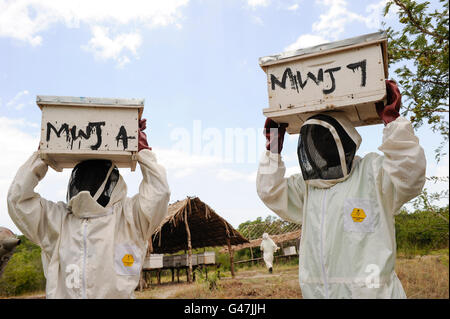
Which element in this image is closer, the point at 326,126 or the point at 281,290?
the point at 326,126

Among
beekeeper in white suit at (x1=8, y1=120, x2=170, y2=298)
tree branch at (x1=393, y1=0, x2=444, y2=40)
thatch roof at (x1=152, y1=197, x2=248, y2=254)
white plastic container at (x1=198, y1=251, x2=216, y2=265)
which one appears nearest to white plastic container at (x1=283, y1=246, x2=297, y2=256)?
thatch roof at (x1=152, y1=197, x2=248, y2=254)

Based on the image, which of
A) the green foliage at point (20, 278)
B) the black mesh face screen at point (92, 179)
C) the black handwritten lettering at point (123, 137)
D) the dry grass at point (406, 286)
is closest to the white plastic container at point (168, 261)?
the dry grass at point (406, 286)

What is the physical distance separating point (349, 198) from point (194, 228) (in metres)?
13.0

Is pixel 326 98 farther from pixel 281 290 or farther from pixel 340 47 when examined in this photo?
pixel 281 290

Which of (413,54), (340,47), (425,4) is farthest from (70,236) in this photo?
(413,54)

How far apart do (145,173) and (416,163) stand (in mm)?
2074

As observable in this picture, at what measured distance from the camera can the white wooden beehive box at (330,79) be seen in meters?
2.76

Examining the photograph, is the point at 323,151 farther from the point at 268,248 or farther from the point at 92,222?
the point at 268,248

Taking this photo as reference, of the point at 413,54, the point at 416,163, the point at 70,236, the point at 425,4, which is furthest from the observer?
the point at 413,54

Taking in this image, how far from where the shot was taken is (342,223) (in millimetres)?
2693

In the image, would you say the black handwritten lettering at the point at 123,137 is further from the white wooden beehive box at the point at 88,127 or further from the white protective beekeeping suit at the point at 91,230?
the white protective beekeeping suit at the point at 91,230

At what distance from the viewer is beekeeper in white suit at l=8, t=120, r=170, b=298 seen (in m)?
3.02

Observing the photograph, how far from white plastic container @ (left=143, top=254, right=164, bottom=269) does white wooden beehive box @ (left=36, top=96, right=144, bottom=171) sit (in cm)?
973

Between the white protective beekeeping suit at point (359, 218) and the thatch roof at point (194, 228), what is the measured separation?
9.64 metres
